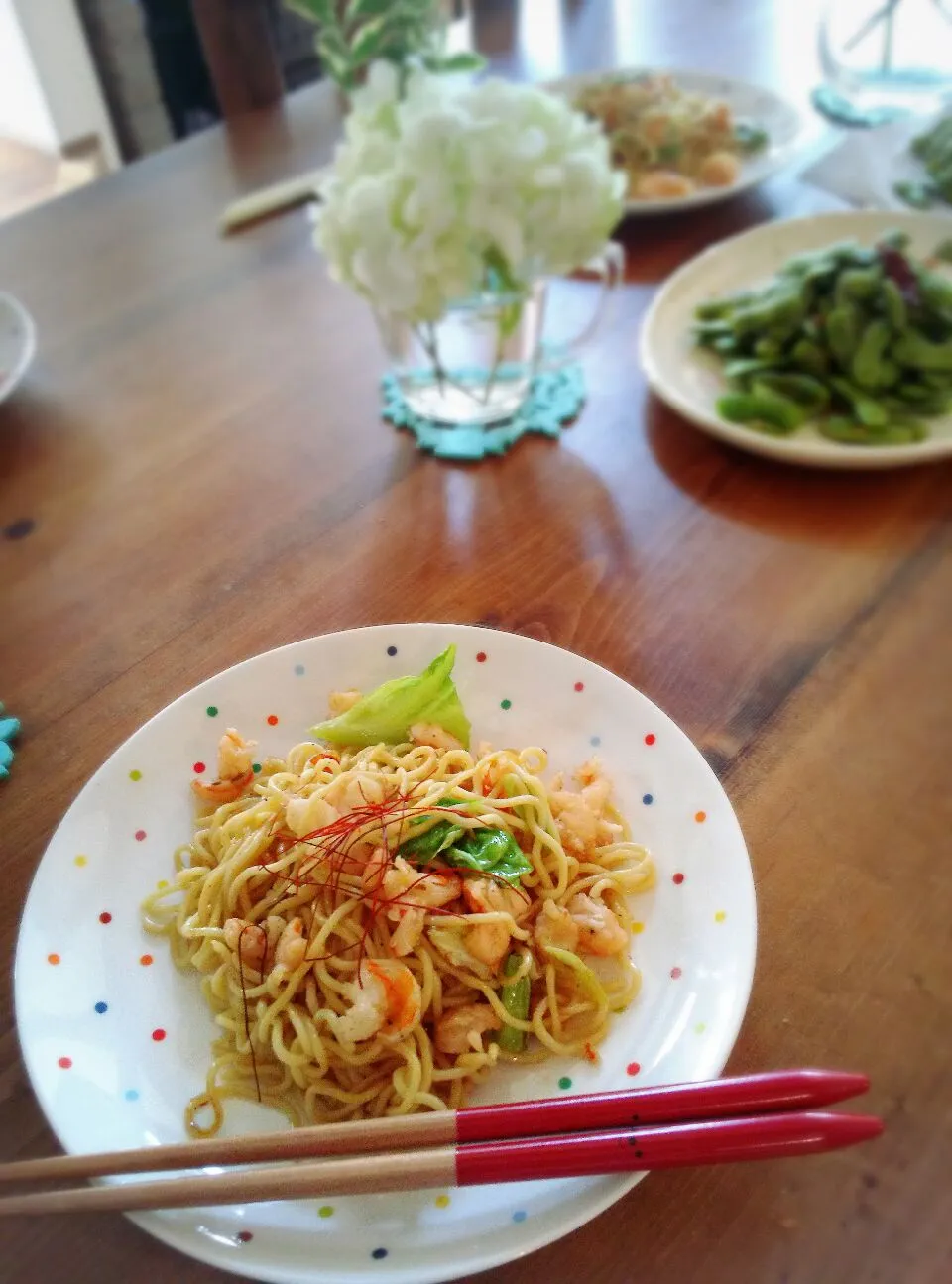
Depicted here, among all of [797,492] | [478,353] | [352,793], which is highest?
[478,353]

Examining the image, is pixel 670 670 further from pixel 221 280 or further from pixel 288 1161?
pixel 221 280

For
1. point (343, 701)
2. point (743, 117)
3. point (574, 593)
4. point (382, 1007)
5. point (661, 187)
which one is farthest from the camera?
point (743, 117)

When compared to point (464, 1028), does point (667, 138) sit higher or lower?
higher

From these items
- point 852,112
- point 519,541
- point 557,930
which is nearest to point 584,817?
point 557,930

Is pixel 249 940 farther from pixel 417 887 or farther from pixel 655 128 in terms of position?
pixel 655 128

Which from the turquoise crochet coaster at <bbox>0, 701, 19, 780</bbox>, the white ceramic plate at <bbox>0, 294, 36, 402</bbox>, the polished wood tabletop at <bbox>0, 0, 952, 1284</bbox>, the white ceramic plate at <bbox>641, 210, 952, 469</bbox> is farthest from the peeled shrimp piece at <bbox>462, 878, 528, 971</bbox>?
the white ceramic plate at <bbox>0, 294, 36, 402</bbox>

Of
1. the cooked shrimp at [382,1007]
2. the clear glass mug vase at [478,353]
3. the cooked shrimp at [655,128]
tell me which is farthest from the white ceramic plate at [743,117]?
the cooked shrimp at [382,1007]
